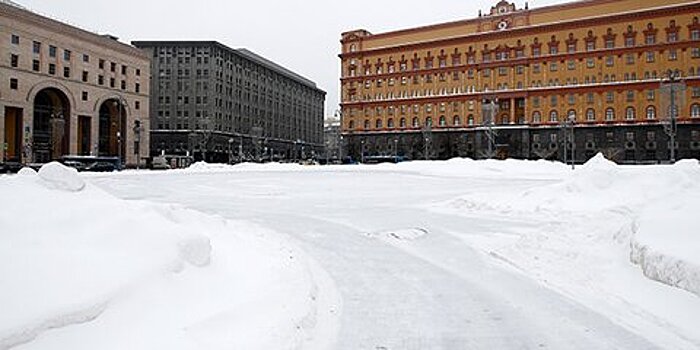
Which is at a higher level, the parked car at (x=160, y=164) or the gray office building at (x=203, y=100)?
the gray office building at (x=203, y=100)

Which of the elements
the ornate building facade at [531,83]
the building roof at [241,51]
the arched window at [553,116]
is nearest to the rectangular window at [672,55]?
the ornate building facade at [531,83]

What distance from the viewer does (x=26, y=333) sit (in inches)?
189

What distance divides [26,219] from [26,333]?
2.55m

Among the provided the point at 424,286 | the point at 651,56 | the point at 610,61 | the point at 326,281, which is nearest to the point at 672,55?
the point at 651,56

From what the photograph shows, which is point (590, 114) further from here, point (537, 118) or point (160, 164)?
point (160, 164)

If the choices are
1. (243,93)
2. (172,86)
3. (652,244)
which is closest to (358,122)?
(243,93)

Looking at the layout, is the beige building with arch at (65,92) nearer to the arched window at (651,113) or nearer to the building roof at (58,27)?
the building roof at (58,27)

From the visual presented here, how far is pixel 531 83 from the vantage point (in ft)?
311

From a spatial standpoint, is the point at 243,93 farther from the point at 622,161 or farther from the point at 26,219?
the point at 26,219

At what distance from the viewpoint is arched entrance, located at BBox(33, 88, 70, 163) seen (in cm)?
6969

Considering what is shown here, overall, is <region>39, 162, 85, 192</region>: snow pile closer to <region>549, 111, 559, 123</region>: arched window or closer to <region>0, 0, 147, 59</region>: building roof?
<region>0, 0, 147, 59</region>: building roof

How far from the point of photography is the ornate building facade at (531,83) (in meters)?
83.6

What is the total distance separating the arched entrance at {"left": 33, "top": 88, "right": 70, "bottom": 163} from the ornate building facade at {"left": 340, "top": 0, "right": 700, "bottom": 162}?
5356cm

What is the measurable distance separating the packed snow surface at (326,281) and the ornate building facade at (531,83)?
68208 millimetres
